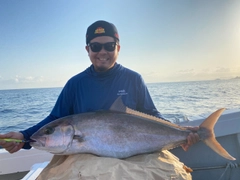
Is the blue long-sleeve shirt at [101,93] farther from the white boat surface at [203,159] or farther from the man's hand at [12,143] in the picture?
the white boat surface at [203,159]

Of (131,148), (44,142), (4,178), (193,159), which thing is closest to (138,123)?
(131,148)

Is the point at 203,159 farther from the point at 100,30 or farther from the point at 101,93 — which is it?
the point at 100,30

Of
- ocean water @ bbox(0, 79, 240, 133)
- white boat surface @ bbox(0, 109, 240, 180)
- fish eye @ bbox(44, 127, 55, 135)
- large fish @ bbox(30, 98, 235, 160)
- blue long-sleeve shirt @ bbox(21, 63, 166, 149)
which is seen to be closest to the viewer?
large fish @ bbox(30, 98, 235, 160)

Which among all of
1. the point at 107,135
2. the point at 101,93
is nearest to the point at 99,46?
the point at 101,93

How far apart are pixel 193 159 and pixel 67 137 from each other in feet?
7.26

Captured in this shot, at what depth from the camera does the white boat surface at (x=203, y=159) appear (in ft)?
10.7

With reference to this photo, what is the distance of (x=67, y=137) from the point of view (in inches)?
85.5

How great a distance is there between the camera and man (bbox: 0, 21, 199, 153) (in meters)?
2.65

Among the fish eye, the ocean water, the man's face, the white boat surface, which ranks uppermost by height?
the man's face

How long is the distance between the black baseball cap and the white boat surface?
1.85m

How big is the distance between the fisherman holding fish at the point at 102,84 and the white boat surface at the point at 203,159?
1035 mm

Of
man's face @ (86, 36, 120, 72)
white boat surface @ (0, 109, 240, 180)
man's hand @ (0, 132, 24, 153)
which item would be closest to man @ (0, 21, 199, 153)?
man's face @ (86, 36, 120, 72)

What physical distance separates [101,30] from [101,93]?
81cm

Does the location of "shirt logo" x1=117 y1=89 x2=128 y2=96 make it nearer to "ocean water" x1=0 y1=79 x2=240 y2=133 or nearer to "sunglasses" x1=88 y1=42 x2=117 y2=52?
"sunglasses" x1=88 y1=42 x2=117 y2=52
